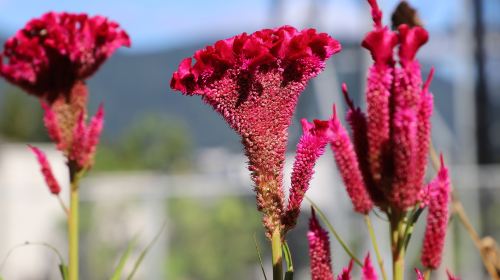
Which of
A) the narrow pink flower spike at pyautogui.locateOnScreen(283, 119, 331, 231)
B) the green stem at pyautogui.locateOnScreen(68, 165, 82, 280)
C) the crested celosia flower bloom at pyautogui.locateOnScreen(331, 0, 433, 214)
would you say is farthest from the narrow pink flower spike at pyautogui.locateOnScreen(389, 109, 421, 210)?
the green stem at pyautogui.locateOnScreen(68, 165, 82, 280)

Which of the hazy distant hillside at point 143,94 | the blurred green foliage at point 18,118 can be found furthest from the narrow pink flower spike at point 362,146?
the hazy distant hillside at point 143,94

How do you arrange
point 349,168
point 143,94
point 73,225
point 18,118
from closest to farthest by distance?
point 349,168 < point 73,225 < point 18,118 < point 143,94

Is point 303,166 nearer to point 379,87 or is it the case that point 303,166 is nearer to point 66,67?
point 379,87

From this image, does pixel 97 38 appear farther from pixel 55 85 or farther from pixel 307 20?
pixel 307 20

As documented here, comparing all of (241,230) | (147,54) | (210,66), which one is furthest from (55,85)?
(147,54)

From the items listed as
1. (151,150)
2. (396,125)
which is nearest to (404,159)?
(396,125)

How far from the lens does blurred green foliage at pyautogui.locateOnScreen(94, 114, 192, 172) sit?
2036 cm

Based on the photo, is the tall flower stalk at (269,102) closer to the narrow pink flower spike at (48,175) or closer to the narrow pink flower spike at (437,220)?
the narrow pink flower spike at (437,220)

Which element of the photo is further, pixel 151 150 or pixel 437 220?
pixel 151 150

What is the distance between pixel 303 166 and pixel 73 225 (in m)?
0.47

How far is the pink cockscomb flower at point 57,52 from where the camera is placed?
1238 mm

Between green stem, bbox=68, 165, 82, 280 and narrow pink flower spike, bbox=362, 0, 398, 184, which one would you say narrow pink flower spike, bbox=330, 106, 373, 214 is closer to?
narrow pink flower spike, bbox=362, 0, 398, 184

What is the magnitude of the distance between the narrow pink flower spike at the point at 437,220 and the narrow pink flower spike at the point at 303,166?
0.31 ft

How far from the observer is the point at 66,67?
4.13 ft
